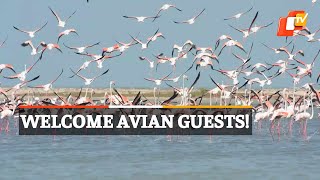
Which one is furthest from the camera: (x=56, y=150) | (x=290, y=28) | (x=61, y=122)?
(x=290, y=28)

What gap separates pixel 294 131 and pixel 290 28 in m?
5.77

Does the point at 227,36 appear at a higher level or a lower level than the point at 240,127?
higher

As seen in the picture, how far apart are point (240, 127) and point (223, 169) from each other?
10.7m

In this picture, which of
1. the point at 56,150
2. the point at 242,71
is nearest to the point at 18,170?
the point at 56,150

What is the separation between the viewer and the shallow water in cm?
1753

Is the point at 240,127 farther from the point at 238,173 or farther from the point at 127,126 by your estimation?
the point at 238,173

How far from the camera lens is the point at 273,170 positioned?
59.0ft

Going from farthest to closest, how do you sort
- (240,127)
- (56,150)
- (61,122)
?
(61,122) < (240,127) < (56,150)

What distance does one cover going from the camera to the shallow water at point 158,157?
57.5 ft

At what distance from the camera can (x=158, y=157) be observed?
68.6 ft

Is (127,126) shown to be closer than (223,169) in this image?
No

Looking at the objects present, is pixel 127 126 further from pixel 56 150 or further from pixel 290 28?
pixel 290 28

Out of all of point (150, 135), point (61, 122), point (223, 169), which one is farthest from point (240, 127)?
point (223, 169)

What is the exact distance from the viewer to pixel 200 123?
97.0 ft
